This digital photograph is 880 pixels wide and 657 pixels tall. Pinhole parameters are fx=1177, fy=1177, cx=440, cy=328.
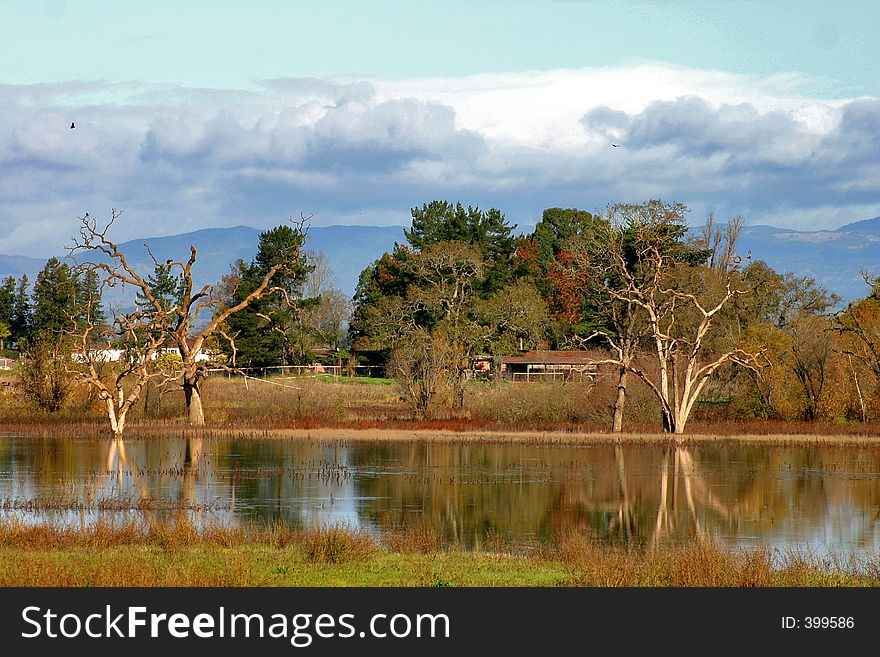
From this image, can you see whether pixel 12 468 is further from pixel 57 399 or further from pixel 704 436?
pixel 704 436

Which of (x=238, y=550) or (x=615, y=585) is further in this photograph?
(x=238, y=550)

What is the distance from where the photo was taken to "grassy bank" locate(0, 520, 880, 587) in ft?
54.3

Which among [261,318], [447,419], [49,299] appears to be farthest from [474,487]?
[49,299]

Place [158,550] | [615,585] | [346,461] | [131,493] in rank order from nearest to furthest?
[615,585] < [158,550] < [131,493] < [346,461]

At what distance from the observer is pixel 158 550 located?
19.4 m

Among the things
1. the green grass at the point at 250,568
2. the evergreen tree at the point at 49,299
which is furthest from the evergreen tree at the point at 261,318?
the green grass at the point at 250,568

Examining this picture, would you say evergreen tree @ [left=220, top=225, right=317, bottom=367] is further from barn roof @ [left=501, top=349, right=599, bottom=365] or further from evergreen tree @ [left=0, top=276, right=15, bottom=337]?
evergreen tree @ [left=0, top=276, right=15, bottom=337]

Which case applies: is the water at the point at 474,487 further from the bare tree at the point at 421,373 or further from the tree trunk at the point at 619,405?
the bare tree at the point at 421,373

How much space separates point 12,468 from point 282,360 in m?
60.5

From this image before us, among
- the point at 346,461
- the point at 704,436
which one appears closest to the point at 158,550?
the point at 346,461

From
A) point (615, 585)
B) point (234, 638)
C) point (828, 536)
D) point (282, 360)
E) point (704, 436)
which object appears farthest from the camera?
point (282, 360)

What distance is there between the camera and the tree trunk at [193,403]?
5278 centimetres

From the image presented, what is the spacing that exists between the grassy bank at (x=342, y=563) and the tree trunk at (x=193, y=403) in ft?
103

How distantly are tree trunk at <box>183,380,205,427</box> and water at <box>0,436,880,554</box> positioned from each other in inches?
262
